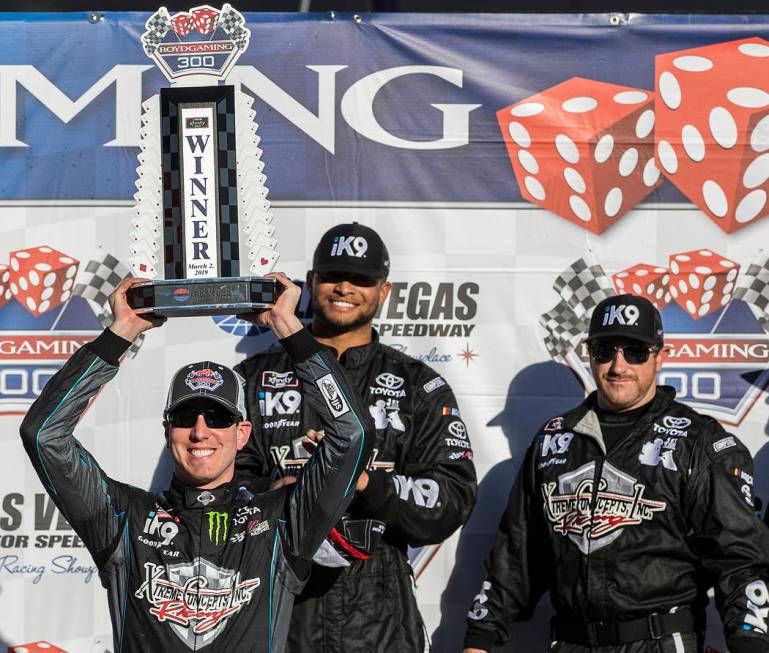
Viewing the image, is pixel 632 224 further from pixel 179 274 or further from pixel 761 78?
pixel 179 274

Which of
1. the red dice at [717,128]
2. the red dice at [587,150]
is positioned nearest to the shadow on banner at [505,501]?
the red dice at [587,150]

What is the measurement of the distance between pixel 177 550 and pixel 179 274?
2.16ft

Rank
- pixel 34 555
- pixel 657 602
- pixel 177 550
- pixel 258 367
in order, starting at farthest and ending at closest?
pixel 34 555 < pixel 258 367 < pixel 657 602 < pixel 177 550

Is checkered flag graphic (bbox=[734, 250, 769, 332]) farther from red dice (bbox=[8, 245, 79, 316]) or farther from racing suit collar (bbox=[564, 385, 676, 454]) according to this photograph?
red dice (bbox=[8, 245, 79, 316])

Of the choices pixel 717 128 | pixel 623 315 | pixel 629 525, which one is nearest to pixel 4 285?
pixel 623 315

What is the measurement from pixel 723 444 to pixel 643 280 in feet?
2.84

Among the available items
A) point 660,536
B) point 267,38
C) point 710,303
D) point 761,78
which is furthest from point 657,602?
point 267,38

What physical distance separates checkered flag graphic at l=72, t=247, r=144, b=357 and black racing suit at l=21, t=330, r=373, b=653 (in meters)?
1.50

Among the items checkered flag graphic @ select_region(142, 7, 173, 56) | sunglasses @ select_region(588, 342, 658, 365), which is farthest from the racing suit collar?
checkered flag graphic @ select_region(142, 7, 173, 56)

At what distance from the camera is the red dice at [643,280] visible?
406cm

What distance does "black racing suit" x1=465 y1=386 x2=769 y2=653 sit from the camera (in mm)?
3189

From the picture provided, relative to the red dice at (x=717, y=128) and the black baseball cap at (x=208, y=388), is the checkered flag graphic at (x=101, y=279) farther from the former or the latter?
the red dice at (x=717, y=128)

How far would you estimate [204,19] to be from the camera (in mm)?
3125

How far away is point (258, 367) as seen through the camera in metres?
3.64
